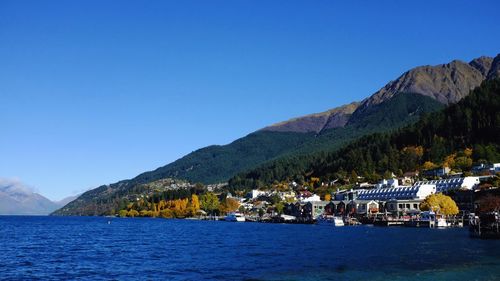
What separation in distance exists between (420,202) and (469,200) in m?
16.2

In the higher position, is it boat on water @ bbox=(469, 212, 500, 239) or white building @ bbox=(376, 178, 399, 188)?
white building @ bbox=(376, 178, 399, 188)

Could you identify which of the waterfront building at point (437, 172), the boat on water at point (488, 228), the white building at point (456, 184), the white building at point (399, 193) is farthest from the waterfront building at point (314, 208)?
the boat on water at point (488, 228)

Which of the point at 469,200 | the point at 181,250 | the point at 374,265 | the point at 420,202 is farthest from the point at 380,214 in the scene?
the point at 374,265

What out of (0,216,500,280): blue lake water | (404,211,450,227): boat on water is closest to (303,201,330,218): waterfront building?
(404,211,450,227): boat on water

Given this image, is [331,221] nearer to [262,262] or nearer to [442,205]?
[442,205]

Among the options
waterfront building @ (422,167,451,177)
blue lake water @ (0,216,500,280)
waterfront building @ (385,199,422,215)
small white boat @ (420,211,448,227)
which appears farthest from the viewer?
waterfront building @ (422,167,451,177)

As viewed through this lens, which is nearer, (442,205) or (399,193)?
(442,205)

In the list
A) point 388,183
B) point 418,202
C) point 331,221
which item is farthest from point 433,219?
point 388,183

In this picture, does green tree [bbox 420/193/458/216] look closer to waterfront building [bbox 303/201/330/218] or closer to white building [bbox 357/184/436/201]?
white building [bbox 357/184/436/201]

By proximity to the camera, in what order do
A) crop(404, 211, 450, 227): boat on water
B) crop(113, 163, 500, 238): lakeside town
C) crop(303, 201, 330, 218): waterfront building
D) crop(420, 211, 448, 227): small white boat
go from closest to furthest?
1. crop(420, 211, 448, 227): small white boat
2. crop(404, 211, 450, 227): boat on water
3. crop(113, 163, 500, 238): lakeside town
4. crop(303, 201, 330, 218): waterfront building

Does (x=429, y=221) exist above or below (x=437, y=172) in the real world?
below

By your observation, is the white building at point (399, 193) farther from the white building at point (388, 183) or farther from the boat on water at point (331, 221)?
the boat on water at point (331, 221)

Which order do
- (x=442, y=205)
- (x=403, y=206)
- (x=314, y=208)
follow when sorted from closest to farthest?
(x=442, y=205) < (x=403, y=206) < (x=314, y=208)

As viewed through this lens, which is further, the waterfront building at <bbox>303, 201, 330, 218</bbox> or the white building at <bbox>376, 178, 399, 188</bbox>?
the waterfront building at <bbox>303, 201, 330, 218</bbox>
